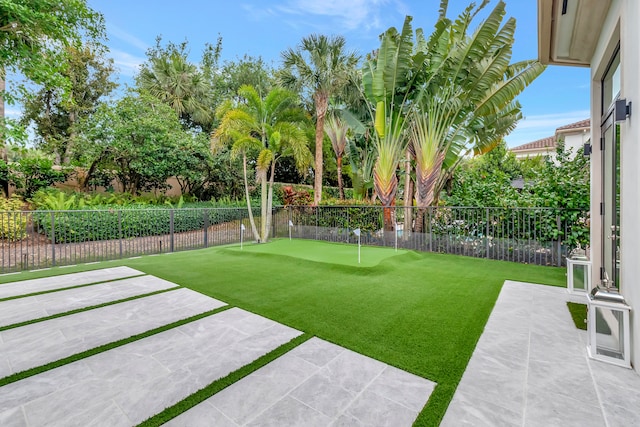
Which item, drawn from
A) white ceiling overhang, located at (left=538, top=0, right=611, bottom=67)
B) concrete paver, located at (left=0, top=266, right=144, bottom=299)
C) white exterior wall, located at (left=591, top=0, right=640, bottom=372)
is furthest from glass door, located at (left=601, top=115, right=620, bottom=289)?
concrete paver, located at (left=0, top=266, right=144, bottom=299)

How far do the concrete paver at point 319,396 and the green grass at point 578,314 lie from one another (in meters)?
2.33

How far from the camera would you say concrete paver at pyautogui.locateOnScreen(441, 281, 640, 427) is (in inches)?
70.7

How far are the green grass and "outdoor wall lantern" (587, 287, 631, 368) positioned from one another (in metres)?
0.34

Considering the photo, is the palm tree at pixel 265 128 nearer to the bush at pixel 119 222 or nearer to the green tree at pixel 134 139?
the bush at pixel 119 222

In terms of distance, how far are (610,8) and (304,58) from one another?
8.90 m

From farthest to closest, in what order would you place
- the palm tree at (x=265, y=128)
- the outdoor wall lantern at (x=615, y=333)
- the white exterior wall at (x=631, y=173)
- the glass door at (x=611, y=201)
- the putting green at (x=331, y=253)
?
the palm tree at (x=265, y=128)
the putting green at (x=331, y=253)
the glass door at (x=611, y=201)
the outdoor wall lantern at (x=615, y=333)
the white exterior wall at (x=631, y=173)

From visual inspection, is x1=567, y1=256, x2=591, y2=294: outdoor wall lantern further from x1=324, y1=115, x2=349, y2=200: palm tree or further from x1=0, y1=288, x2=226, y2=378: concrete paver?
x1=324, y1=115, x2=349, y2=200: palm tree

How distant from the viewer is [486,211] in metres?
7.07

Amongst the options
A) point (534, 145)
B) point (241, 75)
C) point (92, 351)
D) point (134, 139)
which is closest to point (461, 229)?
point (92, 351)

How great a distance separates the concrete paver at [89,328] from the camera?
2631 millimetres

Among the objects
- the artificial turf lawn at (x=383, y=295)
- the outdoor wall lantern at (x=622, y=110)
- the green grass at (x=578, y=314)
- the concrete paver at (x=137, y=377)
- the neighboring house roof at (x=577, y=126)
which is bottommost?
the concrete paver at (x=137, y=377)

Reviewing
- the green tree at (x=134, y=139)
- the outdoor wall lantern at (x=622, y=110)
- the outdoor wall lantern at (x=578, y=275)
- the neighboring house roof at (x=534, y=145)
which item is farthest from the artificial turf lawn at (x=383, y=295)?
the neighboring house roof at (x=534, y=145)

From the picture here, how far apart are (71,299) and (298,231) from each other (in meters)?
7.05

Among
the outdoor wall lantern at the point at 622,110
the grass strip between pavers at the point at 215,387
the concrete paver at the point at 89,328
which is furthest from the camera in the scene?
the concrete paver at the point at 89,328
